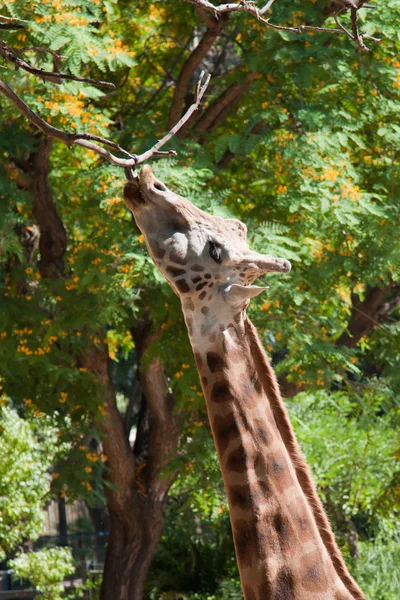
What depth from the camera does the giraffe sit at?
2.61 m

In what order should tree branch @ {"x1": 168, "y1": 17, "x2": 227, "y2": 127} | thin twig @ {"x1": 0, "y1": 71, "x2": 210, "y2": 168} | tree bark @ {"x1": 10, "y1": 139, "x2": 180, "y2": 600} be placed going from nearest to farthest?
thin twig @ {"x1": 0, "y1": 71, "x2": 210, "y2": 168} < tree branch @ {"x1": 168, "y1": 17, "x2": 227, "y2": 127} < tree bark @ {"x1": 10, "y1": 139, "x2": 180, "y2": 600}

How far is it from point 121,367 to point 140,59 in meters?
12.4

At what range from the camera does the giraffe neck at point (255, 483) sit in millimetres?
2611

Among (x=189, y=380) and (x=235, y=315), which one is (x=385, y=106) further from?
(x=235, y=315)

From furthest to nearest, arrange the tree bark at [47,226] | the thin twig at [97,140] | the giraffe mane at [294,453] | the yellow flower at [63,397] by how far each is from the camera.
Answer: the tree bark at [47,226] → the yellow flower at [63,397] → the giraffe mane at [294,453] → the thin twig at [97,140]

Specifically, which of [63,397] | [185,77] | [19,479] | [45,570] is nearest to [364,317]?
[185,77]

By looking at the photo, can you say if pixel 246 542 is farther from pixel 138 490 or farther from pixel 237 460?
pixel 138 490

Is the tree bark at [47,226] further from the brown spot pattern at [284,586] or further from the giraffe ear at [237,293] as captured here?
the brown spot pattern at [284,586]

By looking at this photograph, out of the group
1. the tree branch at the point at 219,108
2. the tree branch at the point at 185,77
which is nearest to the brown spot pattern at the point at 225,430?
the tree branch at the point at 185,77

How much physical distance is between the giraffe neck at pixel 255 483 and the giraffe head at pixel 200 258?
0.17ft

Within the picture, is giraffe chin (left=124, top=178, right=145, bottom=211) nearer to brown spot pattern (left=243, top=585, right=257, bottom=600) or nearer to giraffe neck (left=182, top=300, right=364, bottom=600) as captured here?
giraffe neck (left=182, top=300, right=364, bottom=600)

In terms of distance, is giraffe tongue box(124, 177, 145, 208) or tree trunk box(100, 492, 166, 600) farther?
tree trunk box(100, 492, 166, 600)

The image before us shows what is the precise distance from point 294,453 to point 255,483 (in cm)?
25

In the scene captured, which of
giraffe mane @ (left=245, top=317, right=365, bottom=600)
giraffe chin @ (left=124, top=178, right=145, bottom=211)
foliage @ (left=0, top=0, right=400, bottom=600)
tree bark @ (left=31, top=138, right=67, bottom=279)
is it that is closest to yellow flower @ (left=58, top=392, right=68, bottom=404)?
foliage @ (left=0, top=0, right=400, bottom=600)
